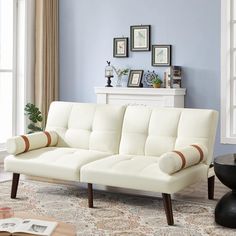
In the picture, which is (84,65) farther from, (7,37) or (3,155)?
(3,155)

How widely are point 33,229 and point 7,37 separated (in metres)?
4.48

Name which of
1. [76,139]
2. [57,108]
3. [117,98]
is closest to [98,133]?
[76,139]

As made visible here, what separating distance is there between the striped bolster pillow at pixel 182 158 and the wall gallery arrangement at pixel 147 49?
2096 mm

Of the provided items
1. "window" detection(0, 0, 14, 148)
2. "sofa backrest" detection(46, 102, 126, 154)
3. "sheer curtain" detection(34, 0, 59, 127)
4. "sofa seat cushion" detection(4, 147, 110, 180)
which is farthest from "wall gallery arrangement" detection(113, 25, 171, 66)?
"sofa seat cushion" detection(4, 147, 110, 180)

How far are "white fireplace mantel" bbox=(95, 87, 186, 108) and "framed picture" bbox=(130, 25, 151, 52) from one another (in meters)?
0.61

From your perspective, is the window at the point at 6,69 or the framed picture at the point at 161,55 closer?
the framed picture at the point at 161,55

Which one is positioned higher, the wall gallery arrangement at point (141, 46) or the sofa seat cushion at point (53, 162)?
the wall gallery arrangement at point (141, 46)

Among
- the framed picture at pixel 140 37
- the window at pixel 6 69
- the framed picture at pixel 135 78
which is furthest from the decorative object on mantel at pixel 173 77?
the window at pixel 6 69

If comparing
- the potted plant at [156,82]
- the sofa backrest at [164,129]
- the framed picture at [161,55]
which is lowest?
the sofa backrest at [164,129]

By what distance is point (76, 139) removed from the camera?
15.6ft

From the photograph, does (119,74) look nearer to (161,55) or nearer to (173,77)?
(161,55)

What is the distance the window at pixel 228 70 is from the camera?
5.79 m

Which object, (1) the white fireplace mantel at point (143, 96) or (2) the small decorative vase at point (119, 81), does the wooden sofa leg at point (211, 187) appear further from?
(2) the small decorative vase at point (119, 81)

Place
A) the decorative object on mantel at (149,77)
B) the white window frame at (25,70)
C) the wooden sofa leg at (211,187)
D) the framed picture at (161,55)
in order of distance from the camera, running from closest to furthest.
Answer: the wooden sofa leg at (211,187)
the framed picture at (161,55)
the decorative object on mantel at (149,77)
the white window frame at (25,70)
